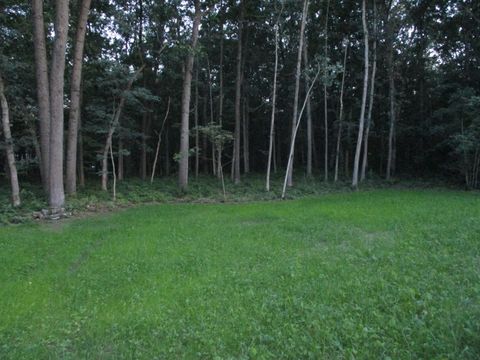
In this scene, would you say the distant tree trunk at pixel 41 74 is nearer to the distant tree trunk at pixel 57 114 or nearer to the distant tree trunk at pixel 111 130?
the distant tree trunk at pixel 57 114

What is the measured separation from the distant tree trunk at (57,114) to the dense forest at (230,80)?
37mm

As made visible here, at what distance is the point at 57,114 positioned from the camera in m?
11.3

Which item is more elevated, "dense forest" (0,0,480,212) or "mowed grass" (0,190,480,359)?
"dense forest" (0,0,480,212)

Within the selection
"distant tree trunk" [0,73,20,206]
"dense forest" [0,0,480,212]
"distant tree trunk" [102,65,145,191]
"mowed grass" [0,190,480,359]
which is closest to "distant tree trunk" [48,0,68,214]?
"dense forest" [0,0,480,212]

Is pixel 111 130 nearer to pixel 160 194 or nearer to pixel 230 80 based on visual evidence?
pixel 160 194

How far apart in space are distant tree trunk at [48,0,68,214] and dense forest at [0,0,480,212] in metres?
0.04

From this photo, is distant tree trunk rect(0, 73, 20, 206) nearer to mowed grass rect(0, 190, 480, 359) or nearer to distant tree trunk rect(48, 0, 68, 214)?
distant tree trunk rect(48, 0, 68, 214)

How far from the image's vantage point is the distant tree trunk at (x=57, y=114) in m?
11.2

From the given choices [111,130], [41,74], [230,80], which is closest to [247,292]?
[41,74]

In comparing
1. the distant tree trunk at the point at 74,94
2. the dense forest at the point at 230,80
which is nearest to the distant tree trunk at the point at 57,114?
the dense forest at the point at 230,80

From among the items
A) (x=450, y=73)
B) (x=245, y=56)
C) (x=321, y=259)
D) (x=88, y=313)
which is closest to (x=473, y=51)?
(x=450, y=73)

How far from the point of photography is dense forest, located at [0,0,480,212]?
13461 millimetres

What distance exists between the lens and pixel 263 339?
3.39 metres

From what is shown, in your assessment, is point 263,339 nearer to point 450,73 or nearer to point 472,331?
point 472,331
